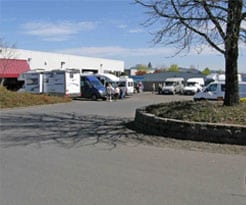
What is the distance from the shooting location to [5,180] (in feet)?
21.5

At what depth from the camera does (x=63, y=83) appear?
37.4 meters

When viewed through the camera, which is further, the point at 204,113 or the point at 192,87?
the point at 192,87

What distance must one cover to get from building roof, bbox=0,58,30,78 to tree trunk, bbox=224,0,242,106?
135ft

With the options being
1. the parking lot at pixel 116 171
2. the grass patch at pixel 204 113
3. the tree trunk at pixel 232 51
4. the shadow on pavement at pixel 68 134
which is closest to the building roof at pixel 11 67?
the shadow on pavement at pixel 68 134

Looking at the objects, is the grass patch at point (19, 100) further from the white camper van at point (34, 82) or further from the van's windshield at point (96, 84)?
the white camper van at point (34, 82)

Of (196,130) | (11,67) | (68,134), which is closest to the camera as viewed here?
(196,130)

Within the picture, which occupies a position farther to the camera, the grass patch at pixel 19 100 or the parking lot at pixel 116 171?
the grass patch at pixel 19 100

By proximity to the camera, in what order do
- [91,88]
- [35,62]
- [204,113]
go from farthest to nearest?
[35,62]
[91,88]
[204,113]

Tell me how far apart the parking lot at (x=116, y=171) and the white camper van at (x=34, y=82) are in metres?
27.8

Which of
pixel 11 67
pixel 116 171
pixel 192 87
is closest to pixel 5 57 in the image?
pixel 11 67

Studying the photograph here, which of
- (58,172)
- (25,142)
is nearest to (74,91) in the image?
(25,142)

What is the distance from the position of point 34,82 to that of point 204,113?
1198 inches

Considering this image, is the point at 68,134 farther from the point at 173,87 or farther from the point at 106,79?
the point at 173,87

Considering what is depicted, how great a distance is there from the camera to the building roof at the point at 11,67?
166ft
